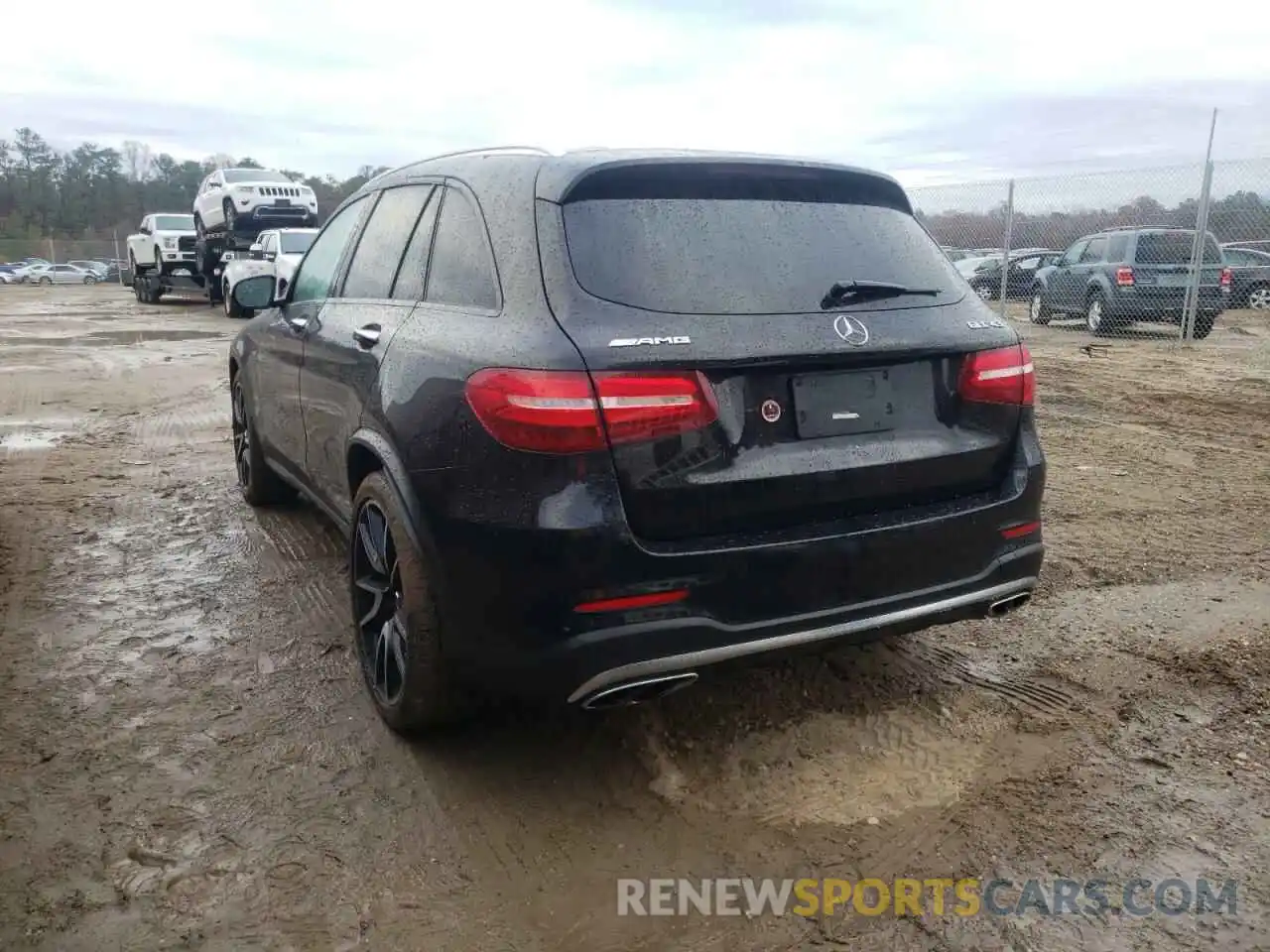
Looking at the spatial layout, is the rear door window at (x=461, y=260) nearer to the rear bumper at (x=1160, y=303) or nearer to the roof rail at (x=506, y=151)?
the roof rail at (x=506, y=151)

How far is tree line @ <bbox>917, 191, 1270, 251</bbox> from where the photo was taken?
13547 millimetres

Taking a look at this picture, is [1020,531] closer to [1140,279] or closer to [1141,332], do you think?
[1140,279]

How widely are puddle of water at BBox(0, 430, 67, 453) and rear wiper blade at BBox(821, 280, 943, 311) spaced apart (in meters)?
6.58

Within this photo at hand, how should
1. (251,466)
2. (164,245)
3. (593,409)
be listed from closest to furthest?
1. (593,409)
2. (251,466)
3. (164,245)

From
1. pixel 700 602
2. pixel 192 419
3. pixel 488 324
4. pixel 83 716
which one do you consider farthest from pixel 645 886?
pixel 192 419

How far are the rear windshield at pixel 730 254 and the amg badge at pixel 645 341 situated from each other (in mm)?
110

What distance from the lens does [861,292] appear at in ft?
9.23

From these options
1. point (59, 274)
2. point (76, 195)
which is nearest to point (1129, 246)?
point (59, 274)

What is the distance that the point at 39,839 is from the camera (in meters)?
2.59

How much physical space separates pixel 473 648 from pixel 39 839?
1.20 m

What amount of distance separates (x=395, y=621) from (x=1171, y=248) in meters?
14.0

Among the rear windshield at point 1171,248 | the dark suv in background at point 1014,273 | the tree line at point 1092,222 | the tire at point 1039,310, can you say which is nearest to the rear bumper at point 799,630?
the tree line at point 1092,222

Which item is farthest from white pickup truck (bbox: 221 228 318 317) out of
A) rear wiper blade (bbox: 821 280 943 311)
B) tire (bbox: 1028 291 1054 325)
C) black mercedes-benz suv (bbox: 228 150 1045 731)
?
rear wiper blade (bbox: 821 280 943 311)

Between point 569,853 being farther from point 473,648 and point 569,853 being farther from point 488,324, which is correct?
point 488,324
